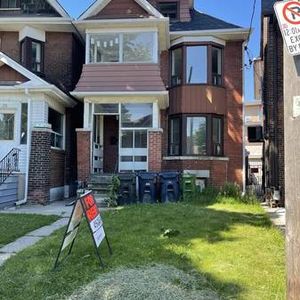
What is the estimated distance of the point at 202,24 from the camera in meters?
18.0

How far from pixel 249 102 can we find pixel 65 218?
854 inches

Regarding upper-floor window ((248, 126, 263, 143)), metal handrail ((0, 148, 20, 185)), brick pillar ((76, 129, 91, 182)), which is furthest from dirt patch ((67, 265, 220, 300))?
upper-floor window ((248, 126, 263, 143))

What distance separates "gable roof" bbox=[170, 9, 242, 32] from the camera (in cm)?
1738

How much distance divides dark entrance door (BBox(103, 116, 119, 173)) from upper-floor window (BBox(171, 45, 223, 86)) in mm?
3274

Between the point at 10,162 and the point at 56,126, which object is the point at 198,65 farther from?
the point at 10,162

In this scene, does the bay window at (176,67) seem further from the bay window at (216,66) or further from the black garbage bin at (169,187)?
the black garbage bin at (169,187)

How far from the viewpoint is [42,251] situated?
6379mm

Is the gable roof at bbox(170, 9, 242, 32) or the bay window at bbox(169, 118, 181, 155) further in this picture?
the gable roof at bbox(170, 9, 242, 32)

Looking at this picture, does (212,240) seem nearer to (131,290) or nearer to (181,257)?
(181,257)

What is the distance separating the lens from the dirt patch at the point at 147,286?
14.4ft

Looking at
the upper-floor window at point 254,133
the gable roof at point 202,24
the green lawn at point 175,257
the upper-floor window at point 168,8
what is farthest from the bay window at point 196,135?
the green lawn at point 175,257

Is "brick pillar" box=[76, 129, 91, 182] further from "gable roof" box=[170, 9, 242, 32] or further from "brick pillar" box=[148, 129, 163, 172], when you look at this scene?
"gable roof" box=[170, 9, 242, 32]

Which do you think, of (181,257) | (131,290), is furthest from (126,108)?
(131,290)

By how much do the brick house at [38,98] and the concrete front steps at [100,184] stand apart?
153cm
